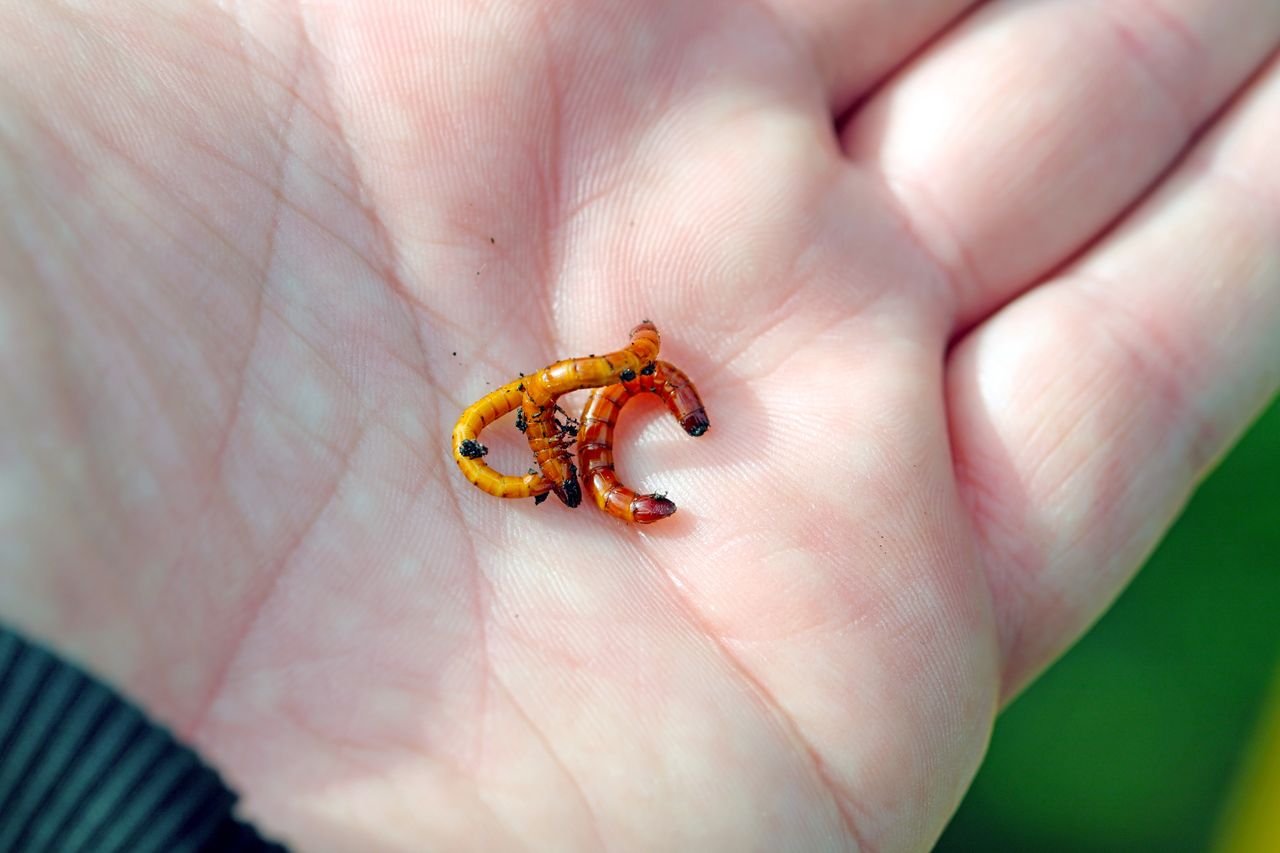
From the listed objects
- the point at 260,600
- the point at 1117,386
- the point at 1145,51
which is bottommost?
the point at 260,600

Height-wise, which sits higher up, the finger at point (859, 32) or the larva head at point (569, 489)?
the finger at point (859, 32)

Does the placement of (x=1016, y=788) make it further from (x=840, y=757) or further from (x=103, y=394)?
(x=103, y=394)

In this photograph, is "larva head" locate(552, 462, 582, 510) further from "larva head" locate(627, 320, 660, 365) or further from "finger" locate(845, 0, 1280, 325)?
"finger" locate(845, 0, 1280, 325)

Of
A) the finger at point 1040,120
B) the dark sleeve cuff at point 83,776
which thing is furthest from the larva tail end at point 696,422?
the dark sleeve cuff at point 83,776

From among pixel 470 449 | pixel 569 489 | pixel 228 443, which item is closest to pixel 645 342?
pixel 569 489

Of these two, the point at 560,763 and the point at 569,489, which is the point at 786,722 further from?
the point at 569,489

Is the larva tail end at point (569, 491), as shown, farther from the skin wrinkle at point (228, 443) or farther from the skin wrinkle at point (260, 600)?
the skin wrinkle at point (228, 443)
